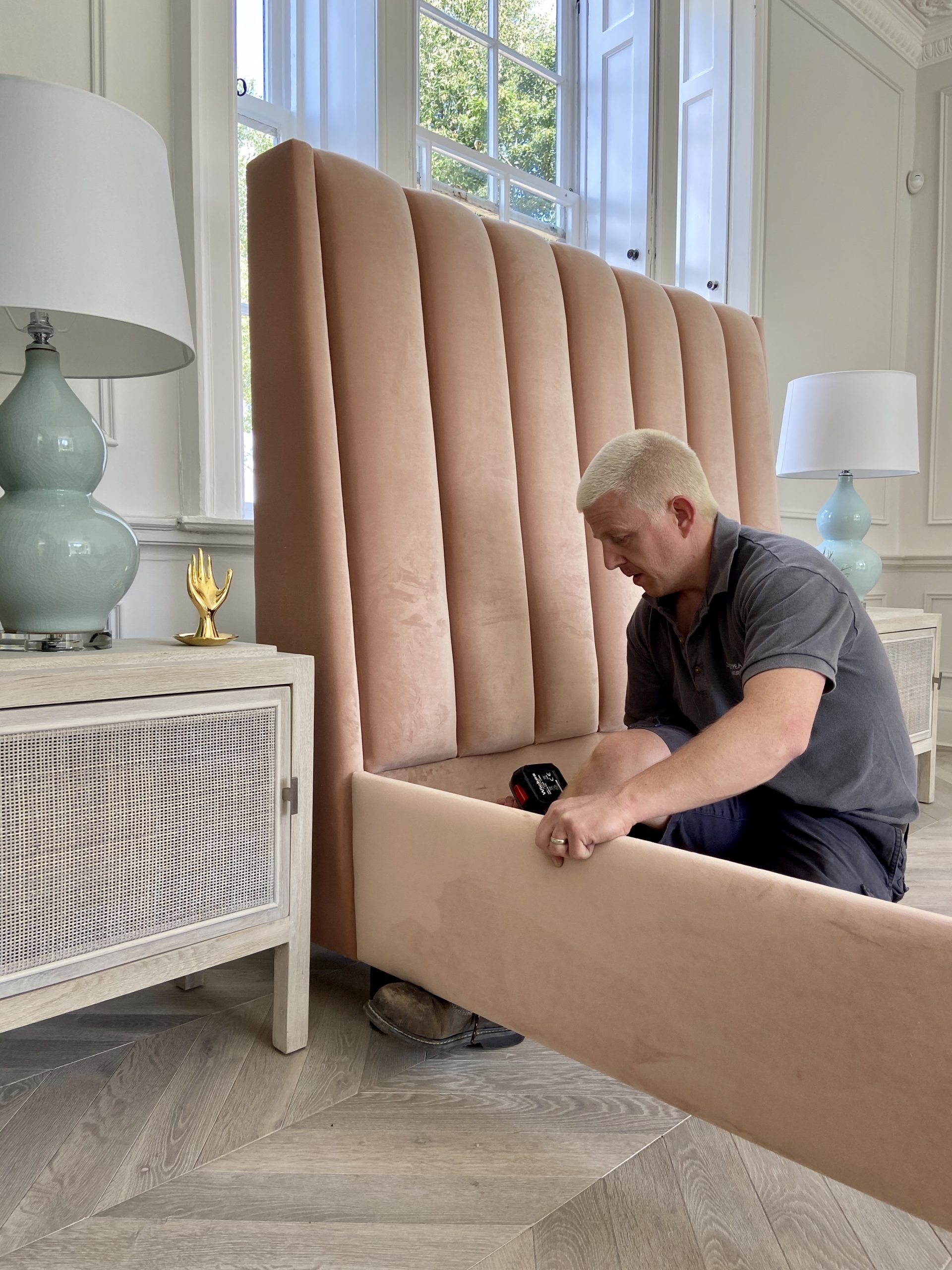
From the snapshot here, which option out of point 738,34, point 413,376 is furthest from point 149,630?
point 738,34

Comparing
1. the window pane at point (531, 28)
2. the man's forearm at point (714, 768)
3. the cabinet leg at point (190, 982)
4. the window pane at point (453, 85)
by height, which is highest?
the window pane at point (531, 28)

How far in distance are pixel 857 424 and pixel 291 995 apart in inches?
89.1

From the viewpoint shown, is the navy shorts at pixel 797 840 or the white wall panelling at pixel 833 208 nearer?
the navy shorts at pixel 797 840

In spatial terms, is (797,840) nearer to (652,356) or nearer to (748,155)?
(652,356)

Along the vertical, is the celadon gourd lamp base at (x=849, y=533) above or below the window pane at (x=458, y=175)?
below

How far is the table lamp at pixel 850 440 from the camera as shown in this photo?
2641 millimetres

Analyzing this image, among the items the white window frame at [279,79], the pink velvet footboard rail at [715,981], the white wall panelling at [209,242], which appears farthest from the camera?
the white window frame at [279,79]

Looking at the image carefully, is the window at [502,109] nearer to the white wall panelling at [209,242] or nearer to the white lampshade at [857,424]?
the white wall panelling at [209,242]

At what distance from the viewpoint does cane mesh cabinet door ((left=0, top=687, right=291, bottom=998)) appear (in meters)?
1.05

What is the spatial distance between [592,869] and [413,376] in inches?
35.1

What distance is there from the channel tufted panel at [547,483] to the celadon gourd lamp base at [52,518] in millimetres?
782

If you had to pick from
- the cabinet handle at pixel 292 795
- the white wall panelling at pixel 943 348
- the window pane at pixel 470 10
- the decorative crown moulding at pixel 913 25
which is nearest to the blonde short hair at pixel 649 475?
the cabinet handle at pixel 292 795

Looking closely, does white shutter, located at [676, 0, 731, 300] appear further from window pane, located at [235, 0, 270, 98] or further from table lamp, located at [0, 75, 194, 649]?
table lamp, located at [0, 75, 194, 649]

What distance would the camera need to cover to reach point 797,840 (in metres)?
1.31
